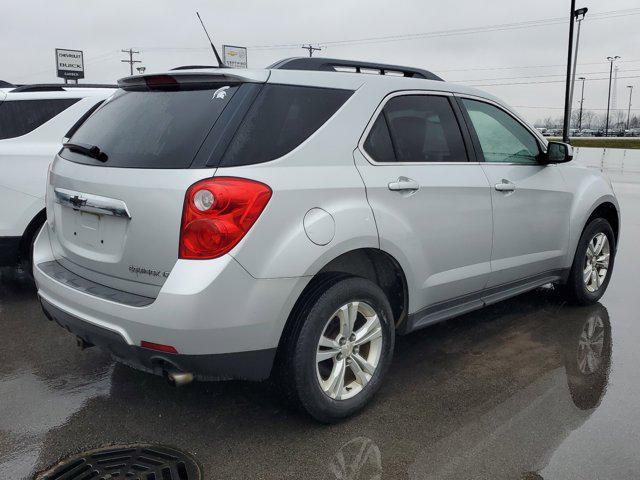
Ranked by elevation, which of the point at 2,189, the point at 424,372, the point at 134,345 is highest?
the point at 2,189

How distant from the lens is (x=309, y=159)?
2994 mm

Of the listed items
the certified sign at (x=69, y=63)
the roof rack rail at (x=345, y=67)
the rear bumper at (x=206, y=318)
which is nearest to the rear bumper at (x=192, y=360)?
the rear bumper at (x=206, y=318)

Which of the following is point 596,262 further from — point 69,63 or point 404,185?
point 69,63

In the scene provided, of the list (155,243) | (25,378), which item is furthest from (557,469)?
(25,378)

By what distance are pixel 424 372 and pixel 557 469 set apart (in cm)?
118

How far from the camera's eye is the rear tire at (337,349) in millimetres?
2918

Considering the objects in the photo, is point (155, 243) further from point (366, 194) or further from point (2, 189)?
point (2, 189)

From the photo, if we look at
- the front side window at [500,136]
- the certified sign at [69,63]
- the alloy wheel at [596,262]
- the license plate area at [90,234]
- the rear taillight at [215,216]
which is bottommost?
the alloy wheel at [596,262]

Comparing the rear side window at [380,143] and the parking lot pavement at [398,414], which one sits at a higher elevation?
the rear side window at [380,143]

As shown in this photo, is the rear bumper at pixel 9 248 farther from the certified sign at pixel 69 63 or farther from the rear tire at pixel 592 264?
the certified sign at pixel 69 63

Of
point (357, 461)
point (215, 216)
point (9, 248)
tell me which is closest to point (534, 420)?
point (357, 461)

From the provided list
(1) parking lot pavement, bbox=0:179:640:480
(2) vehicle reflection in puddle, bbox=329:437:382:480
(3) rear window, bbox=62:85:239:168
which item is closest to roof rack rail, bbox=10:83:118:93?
(1) parking lot pavement, bbox=0:179:640:480

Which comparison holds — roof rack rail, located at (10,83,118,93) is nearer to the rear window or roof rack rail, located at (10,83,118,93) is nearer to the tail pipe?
the rear window

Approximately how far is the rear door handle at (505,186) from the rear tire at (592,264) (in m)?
1.23
